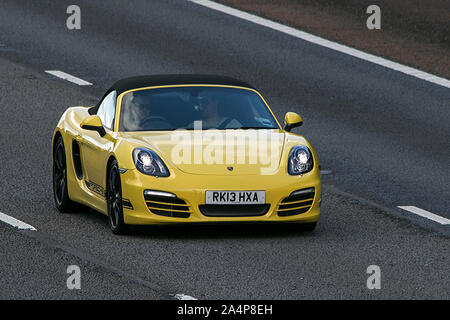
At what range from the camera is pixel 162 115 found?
1397 cm

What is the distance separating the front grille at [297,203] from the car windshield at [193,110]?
1053mm

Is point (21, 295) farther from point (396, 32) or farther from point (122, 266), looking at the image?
point (396, 32)

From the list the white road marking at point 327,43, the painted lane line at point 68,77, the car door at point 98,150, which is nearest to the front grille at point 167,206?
the car door at point 98,150

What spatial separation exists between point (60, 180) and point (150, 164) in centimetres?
221

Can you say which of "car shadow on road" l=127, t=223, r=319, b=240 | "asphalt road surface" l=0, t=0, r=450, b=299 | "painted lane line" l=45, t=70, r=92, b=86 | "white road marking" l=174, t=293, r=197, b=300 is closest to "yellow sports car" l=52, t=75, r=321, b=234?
"car shadow on road" l=127, t=223, r=319, b=240

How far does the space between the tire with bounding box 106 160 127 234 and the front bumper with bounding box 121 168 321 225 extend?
0.36 ft

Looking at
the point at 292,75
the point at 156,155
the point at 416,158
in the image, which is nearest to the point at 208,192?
the point at 156,155

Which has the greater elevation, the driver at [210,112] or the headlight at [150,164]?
the driver at [210,112]

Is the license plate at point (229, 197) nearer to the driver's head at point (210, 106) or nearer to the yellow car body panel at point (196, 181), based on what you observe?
the yellow car body panel at point (196, 181)

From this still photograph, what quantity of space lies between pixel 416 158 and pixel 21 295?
8.23 meters

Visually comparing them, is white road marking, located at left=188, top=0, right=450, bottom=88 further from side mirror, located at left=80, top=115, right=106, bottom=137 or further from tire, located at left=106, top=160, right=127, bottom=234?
tire, located at left=106, top=160, right=127, bottom=234

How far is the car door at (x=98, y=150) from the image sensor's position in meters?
13.7

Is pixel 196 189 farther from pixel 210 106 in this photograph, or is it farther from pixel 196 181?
pixel 210 106

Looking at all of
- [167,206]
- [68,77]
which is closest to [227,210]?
[167,206]
